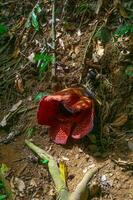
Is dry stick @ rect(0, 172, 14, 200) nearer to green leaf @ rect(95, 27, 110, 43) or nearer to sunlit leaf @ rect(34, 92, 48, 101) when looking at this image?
sunlit leaf @ rect(34, 92, 48, 101)

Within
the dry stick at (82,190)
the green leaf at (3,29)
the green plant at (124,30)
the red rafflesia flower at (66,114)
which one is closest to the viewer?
the dry stick at (82,190)

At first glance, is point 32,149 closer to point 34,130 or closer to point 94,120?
point 34,130

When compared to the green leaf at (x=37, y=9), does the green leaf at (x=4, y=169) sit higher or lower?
lower

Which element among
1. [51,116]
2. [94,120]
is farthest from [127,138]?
[51,116]

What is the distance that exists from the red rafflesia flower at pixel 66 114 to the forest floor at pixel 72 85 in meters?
0.08

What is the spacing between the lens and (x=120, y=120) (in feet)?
10.8

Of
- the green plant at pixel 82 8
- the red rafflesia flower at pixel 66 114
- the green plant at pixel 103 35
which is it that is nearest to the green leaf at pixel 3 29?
the green plant at pixel 82 8

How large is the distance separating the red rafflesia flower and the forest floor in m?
0.08

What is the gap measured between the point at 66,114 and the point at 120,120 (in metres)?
0.41

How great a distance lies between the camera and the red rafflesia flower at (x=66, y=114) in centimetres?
328

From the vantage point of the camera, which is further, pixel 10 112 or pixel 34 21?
pixel 34 21

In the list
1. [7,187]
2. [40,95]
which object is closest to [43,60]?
[40,95]

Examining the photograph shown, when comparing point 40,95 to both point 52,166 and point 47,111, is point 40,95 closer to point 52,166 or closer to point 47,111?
point 47,111

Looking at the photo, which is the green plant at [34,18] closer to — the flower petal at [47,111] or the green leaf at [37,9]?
the green leaf at [37,9]
